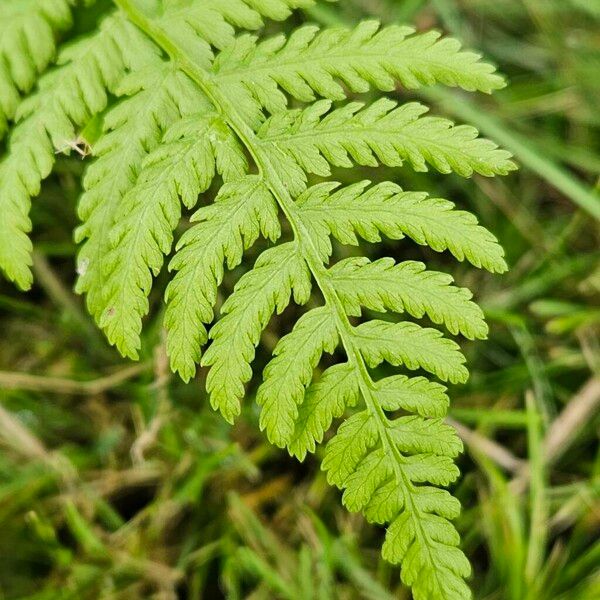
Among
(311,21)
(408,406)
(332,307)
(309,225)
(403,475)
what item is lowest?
(403,475)

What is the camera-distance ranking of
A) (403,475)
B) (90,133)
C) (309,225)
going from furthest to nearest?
(90,133) < (309,225) < (403,475)

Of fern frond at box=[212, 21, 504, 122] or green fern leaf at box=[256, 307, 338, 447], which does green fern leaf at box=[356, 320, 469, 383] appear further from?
fern frond at box=[212, 21, 504, 122]

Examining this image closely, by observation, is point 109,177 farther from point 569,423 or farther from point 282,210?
point 569,423

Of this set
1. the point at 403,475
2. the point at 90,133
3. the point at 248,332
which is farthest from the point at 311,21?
the point at 403,475

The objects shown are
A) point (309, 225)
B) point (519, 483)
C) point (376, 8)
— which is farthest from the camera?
point (376, 8)

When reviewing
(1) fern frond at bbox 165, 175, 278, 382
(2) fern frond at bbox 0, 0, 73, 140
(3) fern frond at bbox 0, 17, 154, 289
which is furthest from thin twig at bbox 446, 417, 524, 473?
(2) fern frond at bbox 0, 0, 73, 140

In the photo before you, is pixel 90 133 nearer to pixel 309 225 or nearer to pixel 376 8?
pixel 309 225
